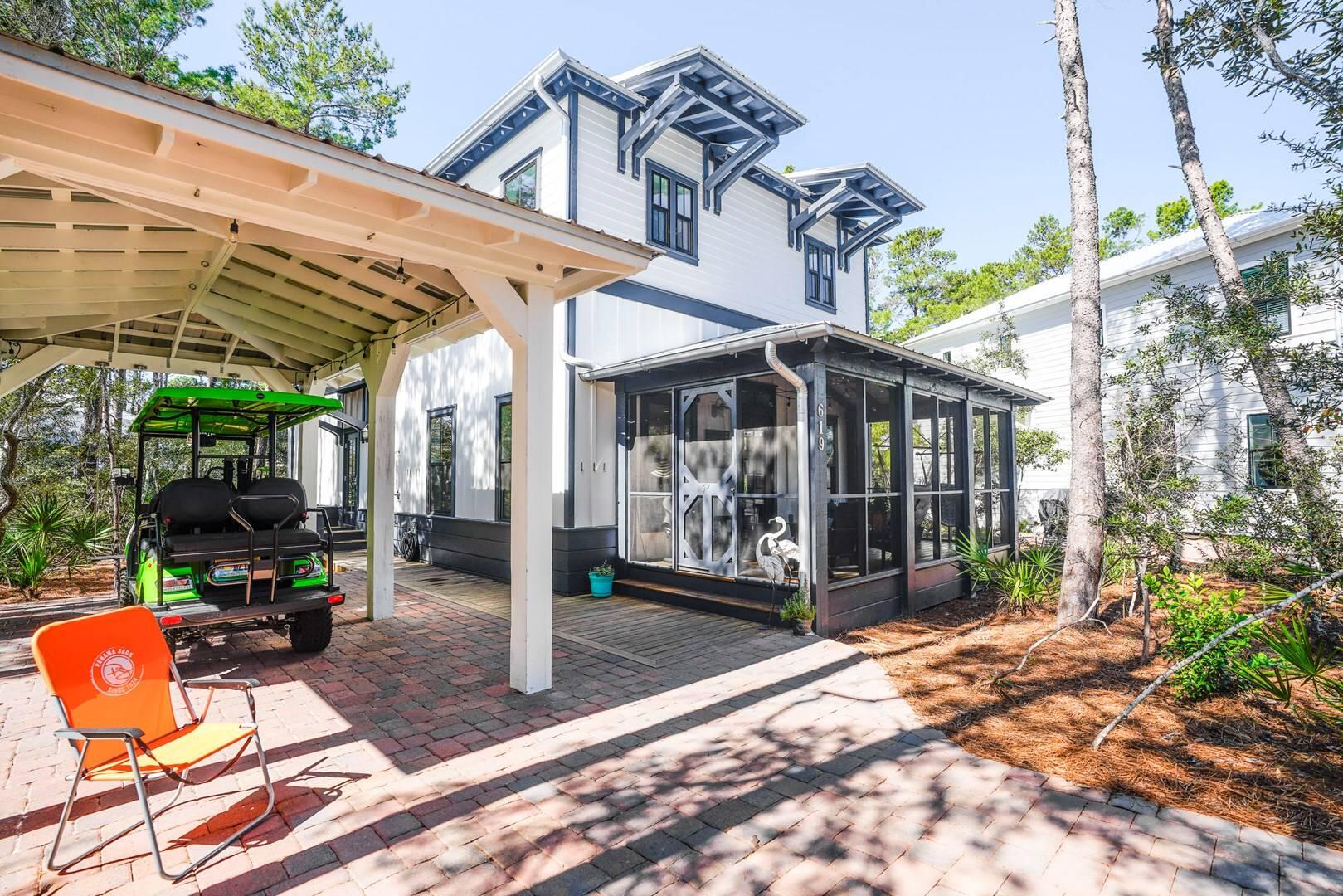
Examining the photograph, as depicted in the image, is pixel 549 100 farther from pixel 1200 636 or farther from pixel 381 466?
pixel 1200 636

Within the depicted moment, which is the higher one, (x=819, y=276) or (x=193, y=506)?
(x=819, y=276)

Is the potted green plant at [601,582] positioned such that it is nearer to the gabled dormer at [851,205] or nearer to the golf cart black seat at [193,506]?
the golf cart black seat at [193,506]

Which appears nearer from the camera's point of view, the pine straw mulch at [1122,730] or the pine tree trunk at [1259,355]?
the pine straw mulch at [1122,730]

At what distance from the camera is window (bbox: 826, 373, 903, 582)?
278 inches

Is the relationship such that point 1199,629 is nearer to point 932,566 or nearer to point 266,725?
point 932,566

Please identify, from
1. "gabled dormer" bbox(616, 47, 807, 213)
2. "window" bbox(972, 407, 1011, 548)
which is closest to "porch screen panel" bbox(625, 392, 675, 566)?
"gabled dormer" bbox(616, 47, 807, 213)

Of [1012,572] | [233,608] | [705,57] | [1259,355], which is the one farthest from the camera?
[705,57]

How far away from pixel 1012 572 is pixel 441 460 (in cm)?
918

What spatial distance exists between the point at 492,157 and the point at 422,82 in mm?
6345

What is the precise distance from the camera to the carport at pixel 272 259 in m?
2.84

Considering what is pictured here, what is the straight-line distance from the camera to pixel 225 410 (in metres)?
5.55

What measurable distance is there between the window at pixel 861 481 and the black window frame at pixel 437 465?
20.9ft

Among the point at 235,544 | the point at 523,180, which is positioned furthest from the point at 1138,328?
the point at 235,544

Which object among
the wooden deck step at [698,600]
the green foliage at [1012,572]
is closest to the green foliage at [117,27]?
the wooden deck step at [698,600]
